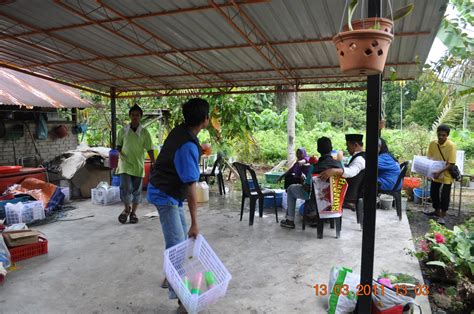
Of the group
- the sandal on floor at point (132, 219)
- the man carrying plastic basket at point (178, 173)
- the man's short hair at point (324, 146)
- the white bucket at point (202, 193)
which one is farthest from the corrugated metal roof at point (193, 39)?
the sandal on floor at point (132, 219)

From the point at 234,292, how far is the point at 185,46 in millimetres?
3888

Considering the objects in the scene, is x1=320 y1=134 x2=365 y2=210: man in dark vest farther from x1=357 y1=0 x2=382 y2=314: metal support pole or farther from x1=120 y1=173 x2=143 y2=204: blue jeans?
x1=120 y1=173 x2=143 y2=204: blue jeans

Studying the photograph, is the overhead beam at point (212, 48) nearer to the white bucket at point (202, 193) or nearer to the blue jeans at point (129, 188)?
the blue jeans at point (129, 188)

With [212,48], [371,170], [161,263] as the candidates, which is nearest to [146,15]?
[212,48]

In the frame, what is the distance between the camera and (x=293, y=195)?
470cm

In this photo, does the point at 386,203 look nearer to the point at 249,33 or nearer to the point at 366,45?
the point at 249,33

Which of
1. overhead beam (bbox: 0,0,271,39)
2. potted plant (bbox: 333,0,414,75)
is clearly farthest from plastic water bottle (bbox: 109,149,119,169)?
potted plant (bbox: 333,0,414,75)

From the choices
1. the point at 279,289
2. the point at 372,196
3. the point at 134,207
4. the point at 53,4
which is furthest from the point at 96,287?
the point at 53,4

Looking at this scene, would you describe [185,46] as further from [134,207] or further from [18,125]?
[18,125]

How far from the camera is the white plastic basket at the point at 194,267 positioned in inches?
87.3

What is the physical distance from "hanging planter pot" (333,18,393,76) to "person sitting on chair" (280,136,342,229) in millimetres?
2421

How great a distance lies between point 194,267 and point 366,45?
1864 millimetres

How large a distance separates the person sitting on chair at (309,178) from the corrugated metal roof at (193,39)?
4.52 ft

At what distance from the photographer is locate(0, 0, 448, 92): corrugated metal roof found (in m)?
3.89
